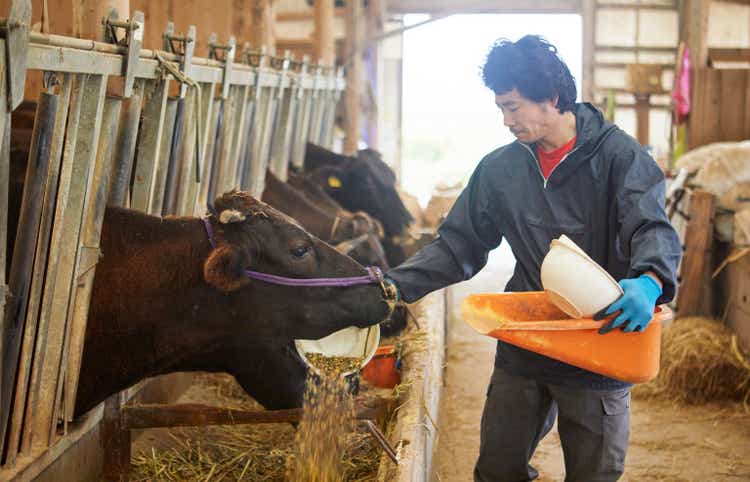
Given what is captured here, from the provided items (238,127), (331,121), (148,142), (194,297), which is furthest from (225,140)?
(331,121)

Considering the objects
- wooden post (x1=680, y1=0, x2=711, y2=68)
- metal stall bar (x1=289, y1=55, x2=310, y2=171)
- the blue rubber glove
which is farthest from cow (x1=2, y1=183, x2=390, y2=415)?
wooden post (x1=680, y1=0, x2=711, y2=68)

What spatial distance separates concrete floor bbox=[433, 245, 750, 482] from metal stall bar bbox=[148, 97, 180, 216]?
199 cm

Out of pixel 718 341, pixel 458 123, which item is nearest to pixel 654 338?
pixel 718 341

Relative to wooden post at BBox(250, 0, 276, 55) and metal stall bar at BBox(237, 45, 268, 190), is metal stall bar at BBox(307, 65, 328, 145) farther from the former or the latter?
metal stall bar at BBox(237, 45, 268, 190)

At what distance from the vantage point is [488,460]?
3.79 m

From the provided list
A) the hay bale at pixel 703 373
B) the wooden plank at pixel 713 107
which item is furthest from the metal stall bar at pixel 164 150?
the wooden plank at pixel 713 107

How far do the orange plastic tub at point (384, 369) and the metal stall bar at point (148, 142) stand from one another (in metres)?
1.73

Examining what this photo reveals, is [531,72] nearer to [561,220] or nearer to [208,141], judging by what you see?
[561,220]

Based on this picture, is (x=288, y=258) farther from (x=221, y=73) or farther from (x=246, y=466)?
(x=221, y=73)

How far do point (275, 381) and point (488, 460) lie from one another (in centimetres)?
142

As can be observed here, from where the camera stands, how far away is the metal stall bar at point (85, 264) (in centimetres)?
391

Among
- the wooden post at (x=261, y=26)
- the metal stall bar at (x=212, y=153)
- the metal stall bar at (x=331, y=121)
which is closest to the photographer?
the metal stall bar at (x=212, y=153)

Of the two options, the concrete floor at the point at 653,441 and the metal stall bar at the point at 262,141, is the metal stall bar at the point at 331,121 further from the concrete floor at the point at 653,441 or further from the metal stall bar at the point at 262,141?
the concrete floor at the point at 653,441

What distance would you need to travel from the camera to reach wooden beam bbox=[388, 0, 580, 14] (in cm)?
1666
